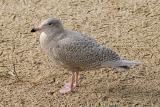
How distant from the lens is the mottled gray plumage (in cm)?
439

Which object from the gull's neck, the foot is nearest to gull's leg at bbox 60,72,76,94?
the foot

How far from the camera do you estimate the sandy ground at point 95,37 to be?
4.58 m

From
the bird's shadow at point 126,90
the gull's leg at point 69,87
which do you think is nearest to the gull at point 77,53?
the gull's leg at point 69,87

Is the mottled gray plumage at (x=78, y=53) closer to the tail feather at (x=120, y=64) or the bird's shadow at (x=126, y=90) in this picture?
the tail feather at (x=120, y=64)

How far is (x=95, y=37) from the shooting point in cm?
563

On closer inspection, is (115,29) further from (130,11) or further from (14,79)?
(14,79)

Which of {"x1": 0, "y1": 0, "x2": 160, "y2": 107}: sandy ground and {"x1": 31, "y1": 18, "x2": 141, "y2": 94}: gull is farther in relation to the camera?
{"x1": 0, "y1": 0, "x2": 160, "y2": 107}: sandy ground

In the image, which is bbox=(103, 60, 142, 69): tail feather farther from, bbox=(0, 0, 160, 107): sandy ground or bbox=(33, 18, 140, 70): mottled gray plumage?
bbox=(0, 0, 160, 107): sandy ground

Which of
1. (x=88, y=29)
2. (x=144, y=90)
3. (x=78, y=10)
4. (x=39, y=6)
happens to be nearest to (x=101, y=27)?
(x=88, y=29)

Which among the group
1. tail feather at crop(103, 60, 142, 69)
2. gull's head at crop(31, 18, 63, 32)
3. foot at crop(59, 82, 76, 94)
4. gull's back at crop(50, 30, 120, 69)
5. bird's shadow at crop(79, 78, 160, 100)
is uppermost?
gull's head at crop(31, 18, 63, 32)

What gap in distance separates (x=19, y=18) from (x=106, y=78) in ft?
5.88

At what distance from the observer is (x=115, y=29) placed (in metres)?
5.80

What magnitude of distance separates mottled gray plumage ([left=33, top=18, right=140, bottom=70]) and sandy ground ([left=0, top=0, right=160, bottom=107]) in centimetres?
39

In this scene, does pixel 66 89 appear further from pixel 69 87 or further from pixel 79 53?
pixel 79 53
